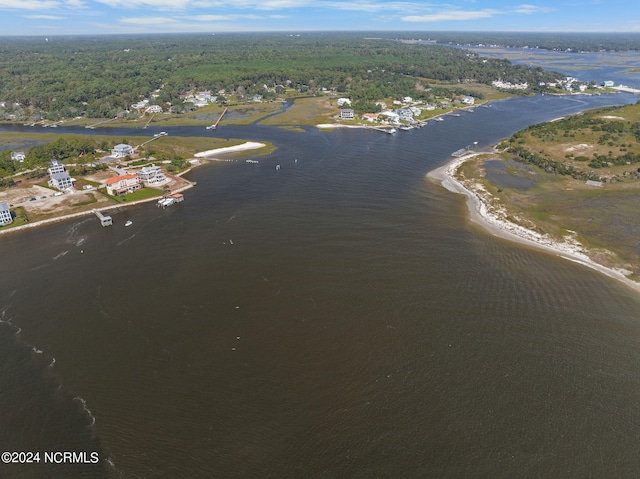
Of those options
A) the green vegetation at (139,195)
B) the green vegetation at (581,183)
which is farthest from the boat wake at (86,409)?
the green vegetation at (581,183)

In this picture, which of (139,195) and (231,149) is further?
(231,149)

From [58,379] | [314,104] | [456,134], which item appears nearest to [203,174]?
[58,379]

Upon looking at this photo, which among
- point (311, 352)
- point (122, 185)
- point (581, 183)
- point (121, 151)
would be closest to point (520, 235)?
point (581, 183)

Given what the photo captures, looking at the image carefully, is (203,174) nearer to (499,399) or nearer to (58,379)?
(58,379)

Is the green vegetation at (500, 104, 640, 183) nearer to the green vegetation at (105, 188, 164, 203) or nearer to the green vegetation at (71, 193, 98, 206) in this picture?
the green vegetation at (105, 188, 164, 203)


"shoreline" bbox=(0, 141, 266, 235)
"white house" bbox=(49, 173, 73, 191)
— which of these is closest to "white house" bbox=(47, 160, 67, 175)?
"white house" bbox=(49, 173, 73, 191)

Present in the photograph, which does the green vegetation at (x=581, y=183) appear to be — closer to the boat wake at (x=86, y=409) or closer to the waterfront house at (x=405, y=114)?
the waterfront house at (x=405, y=114)

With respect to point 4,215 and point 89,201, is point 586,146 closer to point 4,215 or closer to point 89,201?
point 89,201
